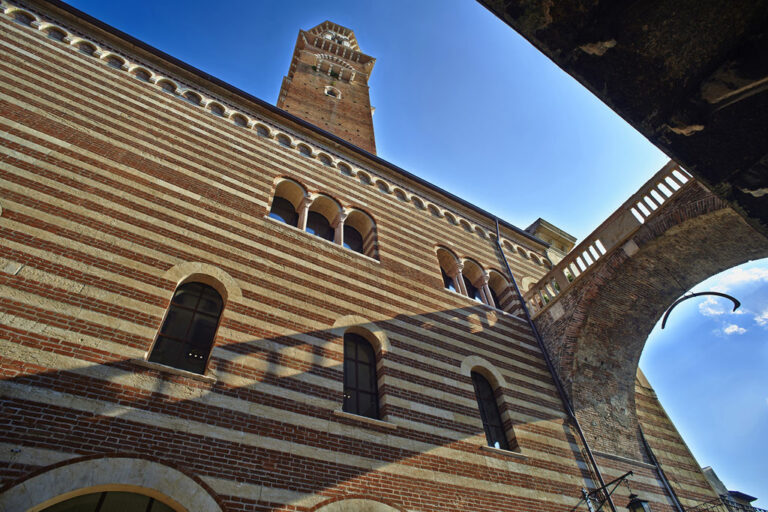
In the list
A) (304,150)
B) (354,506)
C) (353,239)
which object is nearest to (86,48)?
(304,150)

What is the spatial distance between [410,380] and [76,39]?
10189 millimetres

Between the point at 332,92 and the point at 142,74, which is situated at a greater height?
the point at 332,92

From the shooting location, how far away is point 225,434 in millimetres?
5000

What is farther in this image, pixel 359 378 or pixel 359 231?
pixel 359 231

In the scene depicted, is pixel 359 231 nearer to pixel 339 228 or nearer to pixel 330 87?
pixel 339 228

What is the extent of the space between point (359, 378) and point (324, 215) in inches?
176

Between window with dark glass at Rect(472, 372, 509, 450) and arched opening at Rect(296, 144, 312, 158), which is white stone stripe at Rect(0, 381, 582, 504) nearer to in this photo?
window with dark glass at Rect(472, 372, 509, 450)

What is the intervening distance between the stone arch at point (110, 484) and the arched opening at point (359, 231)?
626 cm

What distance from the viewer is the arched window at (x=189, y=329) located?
224 inches

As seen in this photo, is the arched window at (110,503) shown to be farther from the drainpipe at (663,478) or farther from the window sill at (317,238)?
the drainpipe at (663,478)

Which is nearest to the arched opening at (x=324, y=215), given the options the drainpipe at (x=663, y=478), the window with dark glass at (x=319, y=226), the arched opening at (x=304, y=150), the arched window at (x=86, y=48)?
the window with dark glass at (x=319, y=226)

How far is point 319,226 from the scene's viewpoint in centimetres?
981

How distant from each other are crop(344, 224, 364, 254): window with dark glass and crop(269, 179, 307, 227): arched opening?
132 centimetres

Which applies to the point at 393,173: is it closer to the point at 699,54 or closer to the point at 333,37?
the point at 699,54
